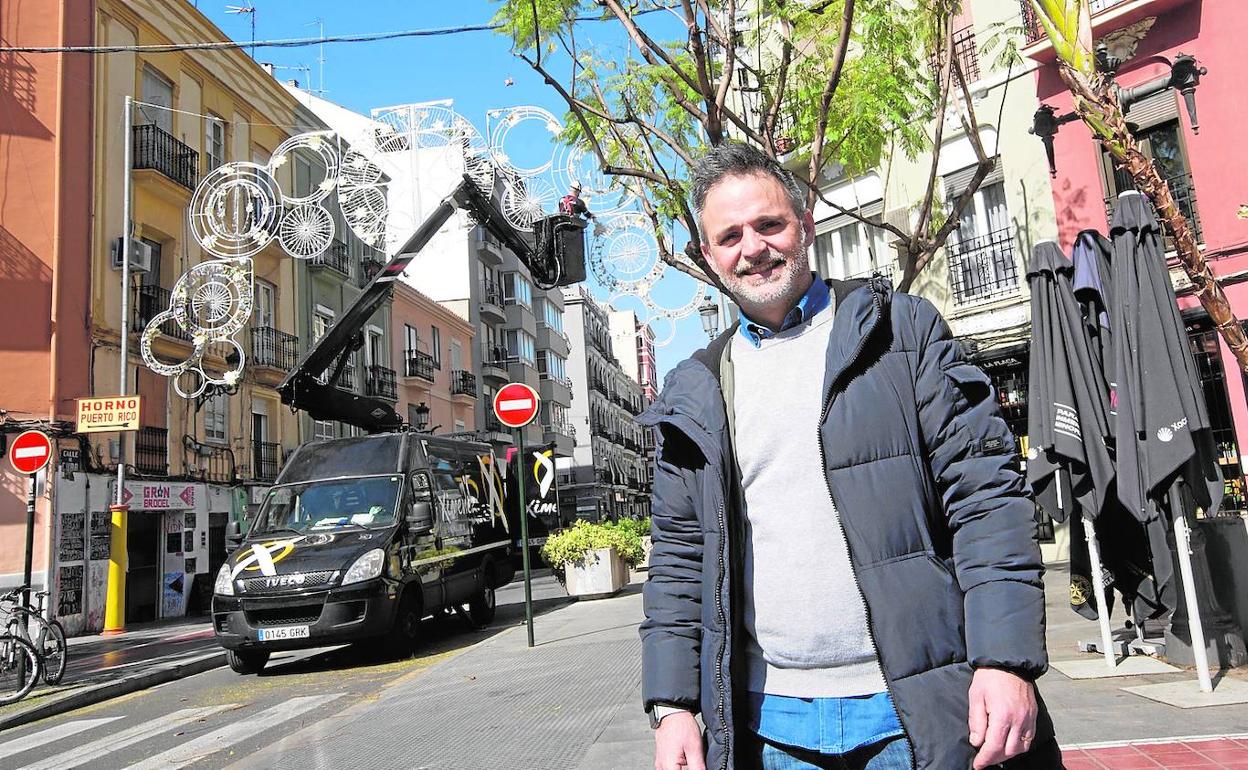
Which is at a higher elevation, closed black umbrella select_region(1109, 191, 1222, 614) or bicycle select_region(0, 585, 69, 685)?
closed black umbrella select_region(1109, 191, 1222, 614)

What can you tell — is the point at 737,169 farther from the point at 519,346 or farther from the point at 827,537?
the point at 519,346

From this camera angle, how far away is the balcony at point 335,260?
2859cm

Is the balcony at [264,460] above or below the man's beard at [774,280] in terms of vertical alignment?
above

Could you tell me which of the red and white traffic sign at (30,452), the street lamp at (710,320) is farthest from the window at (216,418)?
the street lamp at (710,320)

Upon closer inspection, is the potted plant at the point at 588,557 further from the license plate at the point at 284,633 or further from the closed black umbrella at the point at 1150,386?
the closed black umbrella at the point at 1150,386

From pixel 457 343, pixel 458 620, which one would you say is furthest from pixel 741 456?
pixel 457 343

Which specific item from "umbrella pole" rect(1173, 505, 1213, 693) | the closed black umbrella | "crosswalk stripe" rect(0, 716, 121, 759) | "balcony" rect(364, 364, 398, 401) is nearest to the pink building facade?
the closed black umbrella

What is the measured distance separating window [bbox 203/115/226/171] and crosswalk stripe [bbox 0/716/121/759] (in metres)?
18.2

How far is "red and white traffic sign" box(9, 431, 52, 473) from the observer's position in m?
10.4

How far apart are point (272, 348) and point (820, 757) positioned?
26173 mm

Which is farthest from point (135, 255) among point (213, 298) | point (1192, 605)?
point (1192, 605)

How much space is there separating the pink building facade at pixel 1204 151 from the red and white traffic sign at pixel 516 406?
8305 millimetres

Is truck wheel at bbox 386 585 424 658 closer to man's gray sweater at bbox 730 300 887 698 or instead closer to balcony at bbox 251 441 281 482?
man's gray sweater at bbox 730 300 887 698

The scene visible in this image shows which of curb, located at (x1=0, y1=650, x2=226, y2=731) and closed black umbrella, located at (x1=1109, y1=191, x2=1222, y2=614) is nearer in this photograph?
closed black umbrella, located at (x1=1109, y1=191, x2=1222, y2=614)
